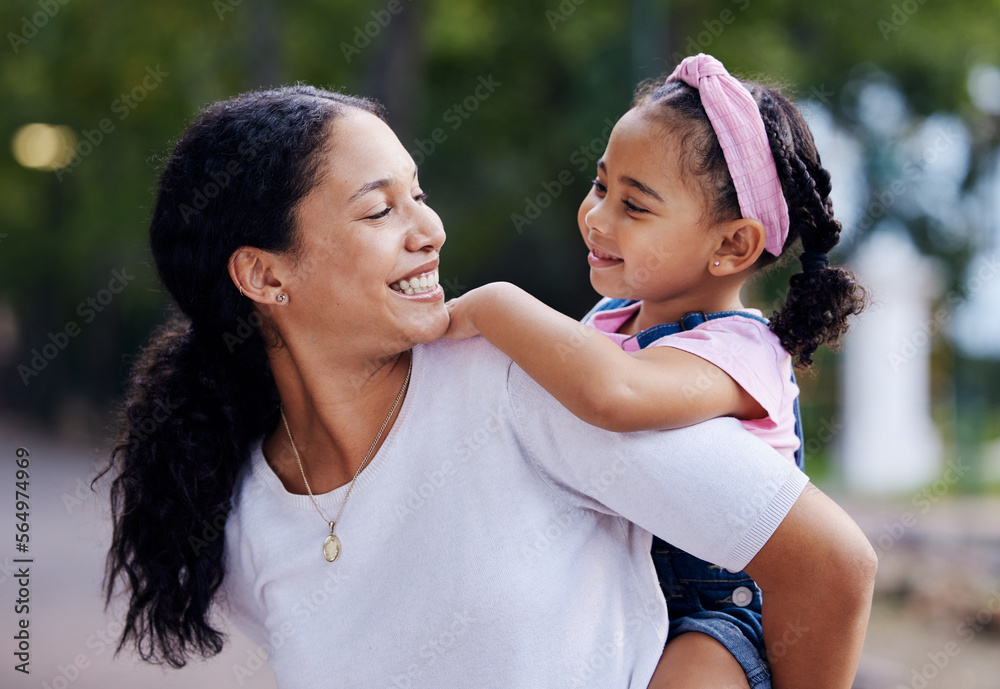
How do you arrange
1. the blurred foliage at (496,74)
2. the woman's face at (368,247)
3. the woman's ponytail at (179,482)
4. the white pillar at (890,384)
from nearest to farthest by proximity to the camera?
the woman's face at (368,247)
the woman's ponytail at (179,482)
the blurred foliage at (496,74)
the white pillar at (890,384)

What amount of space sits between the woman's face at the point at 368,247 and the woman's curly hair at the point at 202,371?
→ 0.04 meters

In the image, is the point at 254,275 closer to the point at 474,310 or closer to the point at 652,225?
the point at 474,310

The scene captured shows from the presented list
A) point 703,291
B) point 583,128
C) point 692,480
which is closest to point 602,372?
point 692,480

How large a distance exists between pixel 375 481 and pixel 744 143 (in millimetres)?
1057

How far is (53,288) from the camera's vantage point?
55.2ft

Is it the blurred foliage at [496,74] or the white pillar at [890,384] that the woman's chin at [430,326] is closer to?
the blurred foliage at [496,74]

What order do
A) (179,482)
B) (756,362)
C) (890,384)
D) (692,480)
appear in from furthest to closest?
(890,384) → (179,482) → (756,362) → (692,480)

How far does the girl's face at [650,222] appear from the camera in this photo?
2.04m

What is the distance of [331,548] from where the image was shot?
192 cm

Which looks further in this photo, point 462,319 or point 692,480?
point 462,319

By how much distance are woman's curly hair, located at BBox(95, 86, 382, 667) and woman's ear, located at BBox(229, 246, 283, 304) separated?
0.02 m

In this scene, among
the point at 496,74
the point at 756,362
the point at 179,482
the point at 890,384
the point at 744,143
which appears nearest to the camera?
the point at 756,362

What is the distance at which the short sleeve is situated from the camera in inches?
71.7

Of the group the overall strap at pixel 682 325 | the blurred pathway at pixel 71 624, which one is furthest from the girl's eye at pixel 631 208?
the blurred pathway at pixel 71 624
